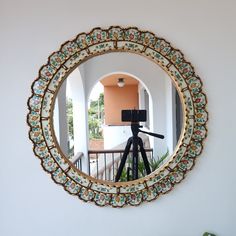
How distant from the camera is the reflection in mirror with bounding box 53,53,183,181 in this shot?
1258mm

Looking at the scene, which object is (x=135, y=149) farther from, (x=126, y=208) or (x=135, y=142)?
(x=126, y=208)

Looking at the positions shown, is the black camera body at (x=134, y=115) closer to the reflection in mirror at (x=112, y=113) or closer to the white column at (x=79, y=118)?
the reflection in mirror at (x=112, y=113)

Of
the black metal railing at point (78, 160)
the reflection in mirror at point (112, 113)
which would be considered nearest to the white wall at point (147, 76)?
the reflection in mirror at point (112, 113)

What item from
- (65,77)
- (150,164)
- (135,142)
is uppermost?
(65,77)

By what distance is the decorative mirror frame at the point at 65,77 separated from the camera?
1227mm

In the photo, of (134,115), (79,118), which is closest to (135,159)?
(134,115)

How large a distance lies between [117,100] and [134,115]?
0.11 m

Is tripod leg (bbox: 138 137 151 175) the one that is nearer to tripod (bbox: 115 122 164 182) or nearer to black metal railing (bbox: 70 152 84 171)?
tripod (bbox: 115 122 164 182)

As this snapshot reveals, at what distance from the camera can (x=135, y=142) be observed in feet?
4.25

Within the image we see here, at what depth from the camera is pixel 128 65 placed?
4.12 feet

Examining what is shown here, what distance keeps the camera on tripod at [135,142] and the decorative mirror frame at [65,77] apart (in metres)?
0.06
